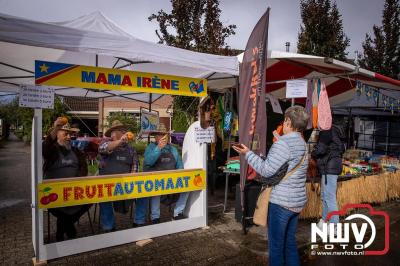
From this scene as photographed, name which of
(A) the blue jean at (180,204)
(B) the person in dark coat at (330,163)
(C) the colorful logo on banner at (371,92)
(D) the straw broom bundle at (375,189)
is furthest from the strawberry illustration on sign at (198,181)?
(C) the colorful logo on banner at (371,92)

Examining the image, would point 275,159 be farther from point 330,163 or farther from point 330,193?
point 330,193

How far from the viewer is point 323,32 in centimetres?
1232

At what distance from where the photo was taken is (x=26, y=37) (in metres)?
3.24

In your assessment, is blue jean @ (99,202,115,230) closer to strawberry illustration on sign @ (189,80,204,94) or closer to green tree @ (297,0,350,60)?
strawberry illustration on sign @ (189,80,204,94)

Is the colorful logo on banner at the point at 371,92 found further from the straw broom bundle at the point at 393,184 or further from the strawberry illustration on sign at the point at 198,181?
the strawberry illustration on sign at the point at 198,181

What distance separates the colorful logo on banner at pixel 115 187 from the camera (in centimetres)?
376

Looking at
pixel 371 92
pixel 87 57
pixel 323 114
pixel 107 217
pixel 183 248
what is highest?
pixel 87 57

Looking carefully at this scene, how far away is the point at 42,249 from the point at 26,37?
2410 millimetres

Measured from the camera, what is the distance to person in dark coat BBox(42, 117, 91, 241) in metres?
4.13

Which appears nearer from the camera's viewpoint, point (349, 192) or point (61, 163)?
point (61, 163)

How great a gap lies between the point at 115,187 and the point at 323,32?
1111 centimetres

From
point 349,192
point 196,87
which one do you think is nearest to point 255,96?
point 196,87

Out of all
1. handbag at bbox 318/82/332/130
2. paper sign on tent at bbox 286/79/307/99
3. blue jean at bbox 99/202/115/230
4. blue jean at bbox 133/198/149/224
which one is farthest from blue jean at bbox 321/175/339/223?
blue jean at bbox 99/202/115/230

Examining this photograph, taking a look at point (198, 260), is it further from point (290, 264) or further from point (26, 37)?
point (26, 37)
